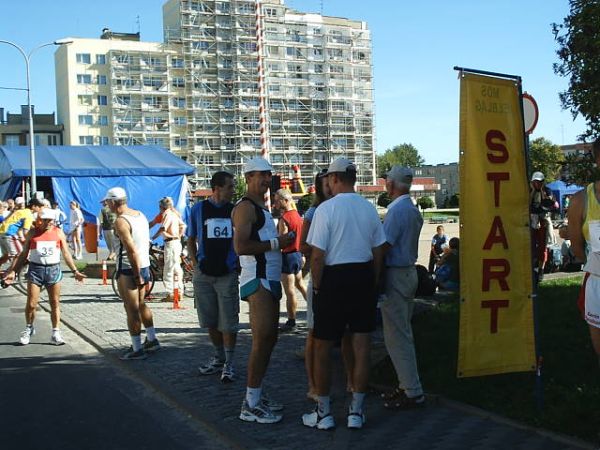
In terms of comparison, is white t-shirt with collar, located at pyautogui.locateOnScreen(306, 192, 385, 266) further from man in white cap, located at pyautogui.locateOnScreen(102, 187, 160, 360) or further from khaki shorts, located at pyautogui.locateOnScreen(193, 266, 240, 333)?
man in white cap, located at pyautogui.locateOnScreen(102, 187, 160, 360)

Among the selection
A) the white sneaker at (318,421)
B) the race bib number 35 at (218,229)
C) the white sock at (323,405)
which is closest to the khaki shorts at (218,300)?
the race bib number 35 at (218,229)

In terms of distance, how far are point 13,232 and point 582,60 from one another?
1443 centimetres

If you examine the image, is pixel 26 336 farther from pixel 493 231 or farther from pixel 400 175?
pixel 493 231

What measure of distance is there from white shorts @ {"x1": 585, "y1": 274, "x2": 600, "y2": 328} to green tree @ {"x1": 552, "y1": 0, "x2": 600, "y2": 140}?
3.80 m

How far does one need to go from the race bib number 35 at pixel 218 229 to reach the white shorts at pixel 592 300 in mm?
3755

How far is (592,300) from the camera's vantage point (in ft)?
15.3

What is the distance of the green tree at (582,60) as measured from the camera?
780 centimetres

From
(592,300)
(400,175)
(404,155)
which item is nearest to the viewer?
(592,300)

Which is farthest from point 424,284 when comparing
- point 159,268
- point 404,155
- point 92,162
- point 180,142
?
point 404,155

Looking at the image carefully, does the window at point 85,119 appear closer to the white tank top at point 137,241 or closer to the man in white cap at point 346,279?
the white tank top at point 137,241

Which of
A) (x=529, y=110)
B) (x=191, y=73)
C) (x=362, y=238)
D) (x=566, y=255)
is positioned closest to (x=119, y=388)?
(x=362, y=238)

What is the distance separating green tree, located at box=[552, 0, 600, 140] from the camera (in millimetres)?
7801

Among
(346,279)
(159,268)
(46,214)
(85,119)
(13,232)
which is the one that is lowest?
(159,268)

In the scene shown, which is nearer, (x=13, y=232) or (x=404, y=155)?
(x=13, y=232)
